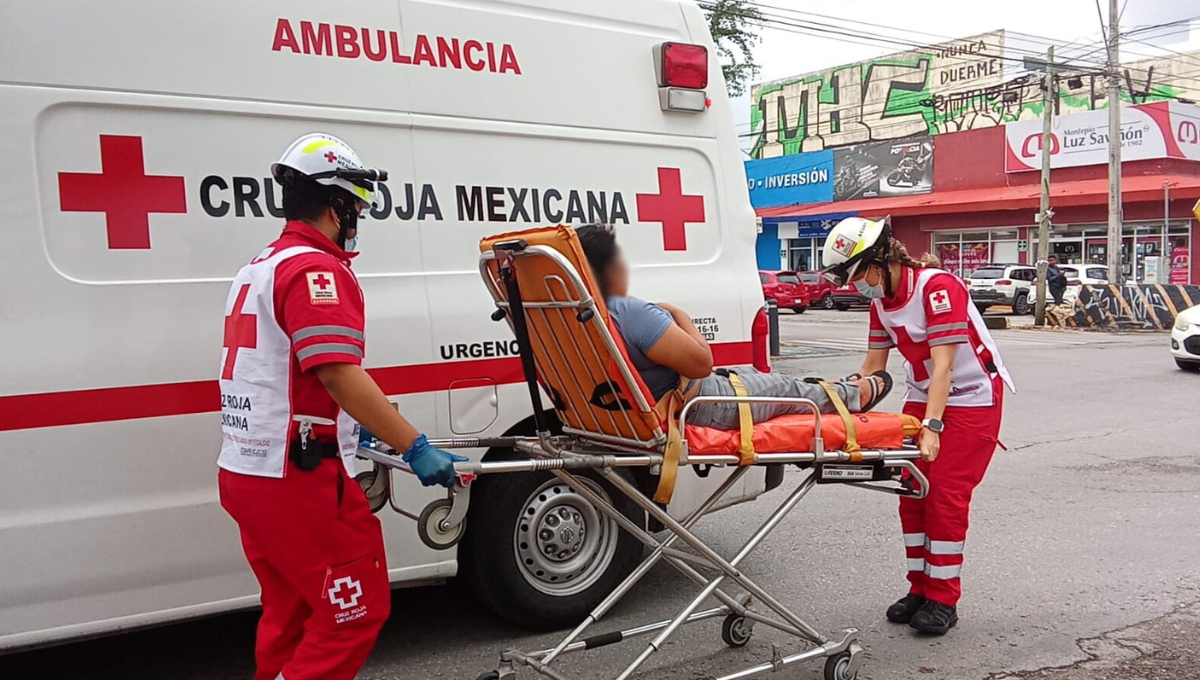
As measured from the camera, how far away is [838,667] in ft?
11.9

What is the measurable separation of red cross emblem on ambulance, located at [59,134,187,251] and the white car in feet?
43.4

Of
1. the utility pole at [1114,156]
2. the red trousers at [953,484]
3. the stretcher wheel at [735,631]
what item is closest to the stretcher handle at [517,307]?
the stretcher wheel at [735,631]

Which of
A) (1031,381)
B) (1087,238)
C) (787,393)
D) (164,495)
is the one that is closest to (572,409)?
(787,393)

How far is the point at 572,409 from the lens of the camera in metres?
3.51

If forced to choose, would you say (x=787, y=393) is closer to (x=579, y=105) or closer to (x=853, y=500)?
(x=579, y=105)

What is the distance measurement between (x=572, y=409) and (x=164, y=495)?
148 cm

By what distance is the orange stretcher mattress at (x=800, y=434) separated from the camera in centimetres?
330

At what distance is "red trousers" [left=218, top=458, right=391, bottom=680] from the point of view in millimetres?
2664

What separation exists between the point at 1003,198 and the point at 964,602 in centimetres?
2789

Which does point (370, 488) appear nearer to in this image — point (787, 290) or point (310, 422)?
point (310, 422)

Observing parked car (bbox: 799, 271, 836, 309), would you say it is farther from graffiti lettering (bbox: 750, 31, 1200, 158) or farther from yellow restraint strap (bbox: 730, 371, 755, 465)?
yellow restraint strap (bbox: 730, 371, 755, 465)

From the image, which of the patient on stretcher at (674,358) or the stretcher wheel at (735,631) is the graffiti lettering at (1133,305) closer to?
the stretcher wheel at (735,631)

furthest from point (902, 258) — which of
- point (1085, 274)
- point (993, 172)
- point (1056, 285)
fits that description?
point (993, 172)

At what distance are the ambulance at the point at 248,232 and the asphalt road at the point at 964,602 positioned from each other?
1.57 feet
